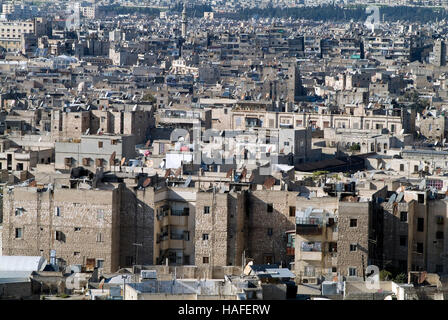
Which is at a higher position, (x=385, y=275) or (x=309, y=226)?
(x=309, y=226)

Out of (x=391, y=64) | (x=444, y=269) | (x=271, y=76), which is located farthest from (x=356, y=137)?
(x=391, y=64)

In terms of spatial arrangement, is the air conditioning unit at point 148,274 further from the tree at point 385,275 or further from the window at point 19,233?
the window at point 19,233

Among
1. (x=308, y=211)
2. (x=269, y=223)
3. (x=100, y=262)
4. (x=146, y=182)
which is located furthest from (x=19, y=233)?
(x=308, y=211)

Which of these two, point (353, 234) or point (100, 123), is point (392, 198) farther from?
point (100, 123)

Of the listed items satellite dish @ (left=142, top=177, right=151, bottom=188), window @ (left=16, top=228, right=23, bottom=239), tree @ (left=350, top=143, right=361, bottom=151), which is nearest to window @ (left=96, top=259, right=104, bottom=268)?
window @ (left=16, top=228, right=23, bottom=239)

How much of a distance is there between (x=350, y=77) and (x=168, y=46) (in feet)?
108

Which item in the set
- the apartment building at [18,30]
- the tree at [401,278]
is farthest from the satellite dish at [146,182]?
the apartment building at [18,30]

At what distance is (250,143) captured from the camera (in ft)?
108

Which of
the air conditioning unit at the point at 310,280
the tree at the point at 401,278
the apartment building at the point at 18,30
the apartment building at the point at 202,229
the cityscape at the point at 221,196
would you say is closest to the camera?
the cityscape at the point at 221,196

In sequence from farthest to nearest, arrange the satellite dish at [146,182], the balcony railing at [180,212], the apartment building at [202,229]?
the satellite dish at [146,182], the balcony railing at [180,212], the apartment building at [202,229]

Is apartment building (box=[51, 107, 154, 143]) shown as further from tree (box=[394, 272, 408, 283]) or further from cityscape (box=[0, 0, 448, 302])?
tree (box=[394, 272, 408, 283])

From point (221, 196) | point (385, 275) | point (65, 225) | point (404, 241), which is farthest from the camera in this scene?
point (65, 225)

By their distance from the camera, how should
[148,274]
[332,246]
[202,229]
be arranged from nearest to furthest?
[148,274], [332,246], [202,229]

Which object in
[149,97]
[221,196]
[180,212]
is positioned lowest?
[149,97]
